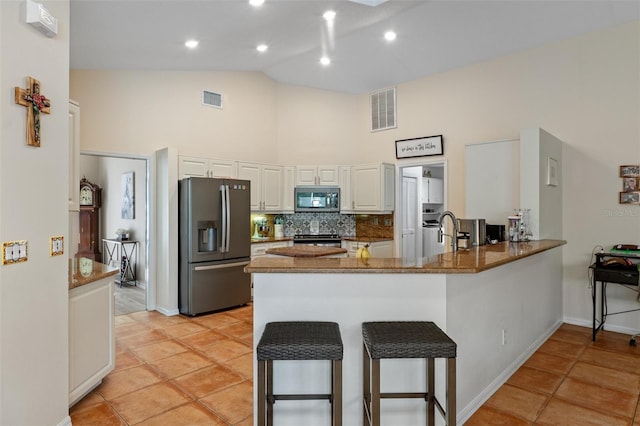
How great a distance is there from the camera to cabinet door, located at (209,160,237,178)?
5.32 metres

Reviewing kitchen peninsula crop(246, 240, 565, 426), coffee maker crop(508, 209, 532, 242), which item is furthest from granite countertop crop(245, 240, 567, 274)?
coffee maker crop(508, 209, 532, 242)

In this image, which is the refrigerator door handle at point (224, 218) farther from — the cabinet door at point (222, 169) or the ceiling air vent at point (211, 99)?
the ceiling air vent at point (211, 99)

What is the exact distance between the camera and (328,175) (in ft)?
20.5

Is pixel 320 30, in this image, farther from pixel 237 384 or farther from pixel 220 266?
pixel 237 384

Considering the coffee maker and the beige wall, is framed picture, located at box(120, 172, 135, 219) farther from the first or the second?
the coffee maker

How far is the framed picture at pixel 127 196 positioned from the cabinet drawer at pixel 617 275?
683 cm

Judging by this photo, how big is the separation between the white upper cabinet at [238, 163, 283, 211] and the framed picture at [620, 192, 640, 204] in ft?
14.7

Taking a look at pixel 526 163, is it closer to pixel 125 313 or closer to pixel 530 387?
pixel 530 387

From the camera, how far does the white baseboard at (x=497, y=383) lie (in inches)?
95.3

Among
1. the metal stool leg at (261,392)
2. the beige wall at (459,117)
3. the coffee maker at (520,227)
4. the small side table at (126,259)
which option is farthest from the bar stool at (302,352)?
the small side table at (126,259)

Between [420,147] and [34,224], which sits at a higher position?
[420,147]

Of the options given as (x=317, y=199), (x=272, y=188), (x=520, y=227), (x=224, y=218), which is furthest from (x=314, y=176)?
(x=520, y=227)

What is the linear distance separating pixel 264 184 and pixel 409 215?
283 cm

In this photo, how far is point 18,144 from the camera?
1.94m
